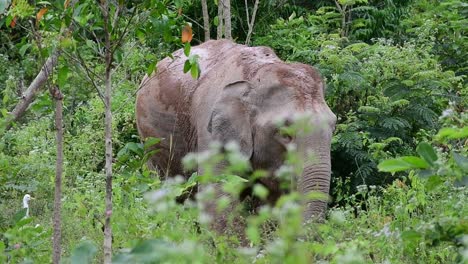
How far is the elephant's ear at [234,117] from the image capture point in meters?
8.08

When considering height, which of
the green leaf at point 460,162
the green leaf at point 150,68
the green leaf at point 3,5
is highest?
the green leaf at point 3,5

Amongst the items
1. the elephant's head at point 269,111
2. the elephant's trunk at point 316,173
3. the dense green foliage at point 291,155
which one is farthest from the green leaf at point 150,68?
the elephant's head at point 269,111

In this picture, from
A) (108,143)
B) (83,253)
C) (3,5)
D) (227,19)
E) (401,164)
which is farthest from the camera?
(227,19)

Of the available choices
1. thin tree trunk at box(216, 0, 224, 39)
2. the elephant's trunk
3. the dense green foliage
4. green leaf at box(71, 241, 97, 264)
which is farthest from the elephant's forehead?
green leaf at box(71, 241, 97, 264)

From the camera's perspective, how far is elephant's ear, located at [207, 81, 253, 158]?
808 cm

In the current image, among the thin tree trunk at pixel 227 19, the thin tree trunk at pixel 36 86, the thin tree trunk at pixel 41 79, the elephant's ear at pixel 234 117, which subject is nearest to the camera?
the thin tree trunk at pixel 41 79

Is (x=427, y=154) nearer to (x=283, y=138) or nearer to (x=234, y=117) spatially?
(x=283, y=138)

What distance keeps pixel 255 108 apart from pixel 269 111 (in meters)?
0.14

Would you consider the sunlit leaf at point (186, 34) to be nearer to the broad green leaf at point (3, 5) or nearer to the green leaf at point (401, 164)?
the broad green leaf at point (3, 5)

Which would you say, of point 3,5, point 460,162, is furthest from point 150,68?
point 460,162

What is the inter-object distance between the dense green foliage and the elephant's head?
29cm

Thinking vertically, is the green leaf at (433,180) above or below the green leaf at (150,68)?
below

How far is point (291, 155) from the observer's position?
128 inches

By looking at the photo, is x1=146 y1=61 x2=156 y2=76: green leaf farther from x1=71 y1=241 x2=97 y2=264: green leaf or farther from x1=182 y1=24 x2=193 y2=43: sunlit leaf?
x1=71 y1=241 x2=97 y2=264: green leaf
